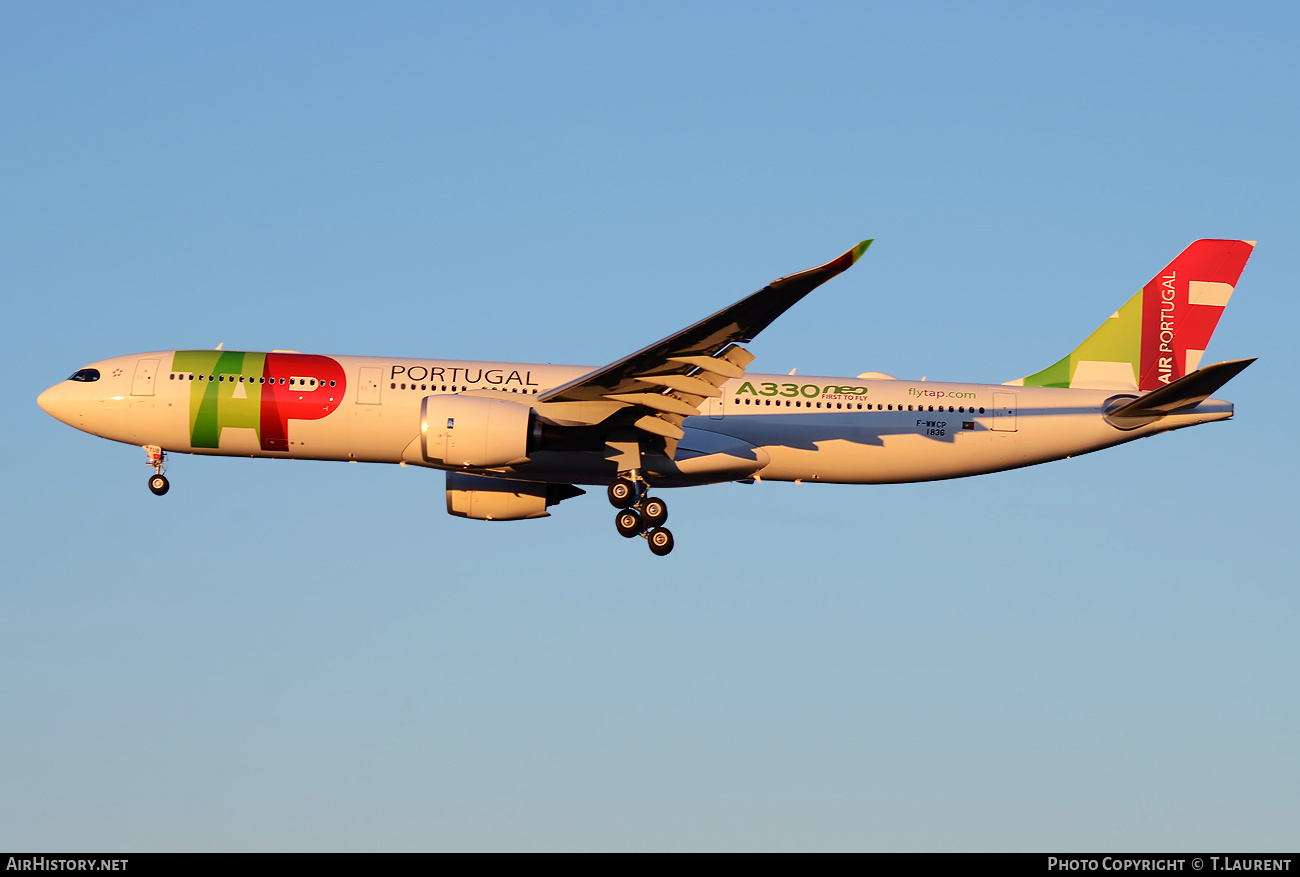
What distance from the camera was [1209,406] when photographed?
34.8 metres

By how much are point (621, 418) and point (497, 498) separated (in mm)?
5987

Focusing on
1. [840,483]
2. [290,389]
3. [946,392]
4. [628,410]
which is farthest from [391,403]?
[946,392]

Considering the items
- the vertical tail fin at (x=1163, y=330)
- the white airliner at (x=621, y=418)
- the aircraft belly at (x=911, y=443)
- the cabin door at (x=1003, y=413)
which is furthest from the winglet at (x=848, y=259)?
the vertical tail fin at (x=1163, y=330)

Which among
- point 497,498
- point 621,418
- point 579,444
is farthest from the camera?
point 497,498

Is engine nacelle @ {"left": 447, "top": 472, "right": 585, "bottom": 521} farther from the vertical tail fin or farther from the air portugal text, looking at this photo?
the vertical tail fin

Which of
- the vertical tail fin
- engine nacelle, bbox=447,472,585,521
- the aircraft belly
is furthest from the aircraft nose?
the vertical tail fin

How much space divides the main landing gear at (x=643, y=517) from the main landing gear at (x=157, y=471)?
11.7 metres

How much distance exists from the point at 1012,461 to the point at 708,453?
8.04m

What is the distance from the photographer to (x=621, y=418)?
33594 mm

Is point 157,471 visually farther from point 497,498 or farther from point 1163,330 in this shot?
point 1163,330

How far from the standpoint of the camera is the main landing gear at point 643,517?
35.1 m

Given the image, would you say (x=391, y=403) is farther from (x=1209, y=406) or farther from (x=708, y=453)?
(x=1209, y=406)

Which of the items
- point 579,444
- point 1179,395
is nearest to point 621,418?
point 579,444
